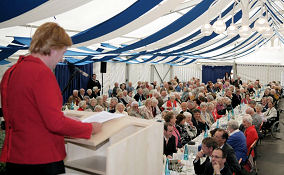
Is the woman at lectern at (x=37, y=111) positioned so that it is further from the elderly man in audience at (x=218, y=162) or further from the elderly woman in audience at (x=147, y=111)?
the elderly woman in audience at (x=147, y=111)

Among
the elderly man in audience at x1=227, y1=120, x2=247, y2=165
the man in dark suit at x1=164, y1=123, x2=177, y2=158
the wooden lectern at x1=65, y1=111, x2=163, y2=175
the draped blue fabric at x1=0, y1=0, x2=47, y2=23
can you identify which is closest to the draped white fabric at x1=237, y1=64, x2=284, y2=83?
the elderly man in audience at x1=227, y1=120, x2=247, y2=165

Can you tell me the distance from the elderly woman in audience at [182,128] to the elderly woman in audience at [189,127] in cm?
8

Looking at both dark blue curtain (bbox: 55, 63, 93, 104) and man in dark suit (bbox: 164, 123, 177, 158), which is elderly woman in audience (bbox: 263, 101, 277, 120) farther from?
dark blue curtain (bbox: 55, 63, 93, 104)

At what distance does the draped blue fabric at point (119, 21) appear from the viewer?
3.92 meters

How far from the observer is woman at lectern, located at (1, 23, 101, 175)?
1085 mm

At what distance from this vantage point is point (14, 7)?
2645 mm

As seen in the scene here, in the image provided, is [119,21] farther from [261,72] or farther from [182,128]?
[261,72]

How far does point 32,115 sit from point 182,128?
168 inches

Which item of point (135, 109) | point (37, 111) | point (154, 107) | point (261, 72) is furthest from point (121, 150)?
point (261, 72)

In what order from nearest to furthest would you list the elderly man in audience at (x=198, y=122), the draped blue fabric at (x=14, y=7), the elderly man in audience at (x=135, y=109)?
1. the draped blue fabric at (x=14, y=7)
2. the elderly man in audience at (x=198, y=122)
3. the elderly man in audience at (x=135, y=109)

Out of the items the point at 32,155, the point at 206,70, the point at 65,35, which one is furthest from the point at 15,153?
the point at 206,70

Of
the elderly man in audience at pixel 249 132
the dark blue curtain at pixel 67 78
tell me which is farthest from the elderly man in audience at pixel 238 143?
the dark blue curtain at pixel 67 78

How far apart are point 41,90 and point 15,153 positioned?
301 mm

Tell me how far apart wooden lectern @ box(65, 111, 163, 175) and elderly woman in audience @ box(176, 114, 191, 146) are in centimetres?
344
